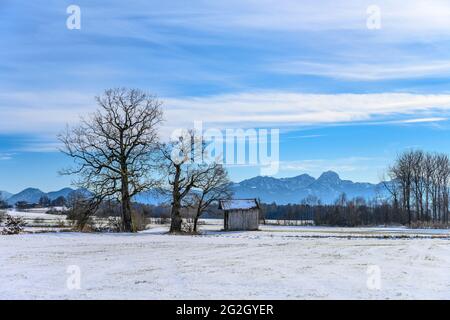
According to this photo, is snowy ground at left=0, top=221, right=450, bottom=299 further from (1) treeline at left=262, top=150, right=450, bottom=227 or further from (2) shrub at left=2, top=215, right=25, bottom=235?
(1) treeline at left=262, top=150, right=450, bottom=227

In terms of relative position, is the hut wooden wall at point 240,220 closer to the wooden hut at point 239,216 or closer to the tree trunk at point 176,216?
the wooden hut at point 239,216

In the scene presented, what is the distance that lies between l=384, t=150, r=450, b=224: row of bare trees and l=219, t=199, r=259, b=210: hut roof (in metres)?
45.3

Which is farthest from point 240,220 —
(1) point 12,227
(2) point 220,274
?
(2) point 220,274

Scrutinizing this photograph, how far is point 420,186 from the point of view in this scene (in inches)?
4611

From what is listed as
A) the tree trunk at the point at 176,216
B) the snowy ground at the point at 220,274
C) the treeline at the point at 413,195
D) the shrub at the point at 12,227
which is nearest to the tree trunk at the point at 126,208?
the tree trunk at the point at 176,216

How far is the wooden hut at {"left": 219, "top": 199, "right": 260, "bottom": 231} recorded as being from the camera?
70.4m

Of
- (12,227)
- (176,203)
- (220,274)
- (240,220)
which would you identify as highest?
(176,203)

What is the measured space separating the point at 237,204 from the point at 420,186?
60.0 meters

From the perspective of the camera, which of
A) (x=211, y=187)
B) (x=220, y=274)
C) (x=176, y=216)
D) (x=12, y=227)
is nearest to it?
(x=220, y=274)

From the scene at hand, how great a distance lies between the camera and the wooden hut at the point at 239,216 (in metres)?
70.4

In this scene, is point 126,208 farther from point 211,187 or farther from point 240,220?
point 240,220

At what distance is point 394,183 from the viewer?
4596 inches
